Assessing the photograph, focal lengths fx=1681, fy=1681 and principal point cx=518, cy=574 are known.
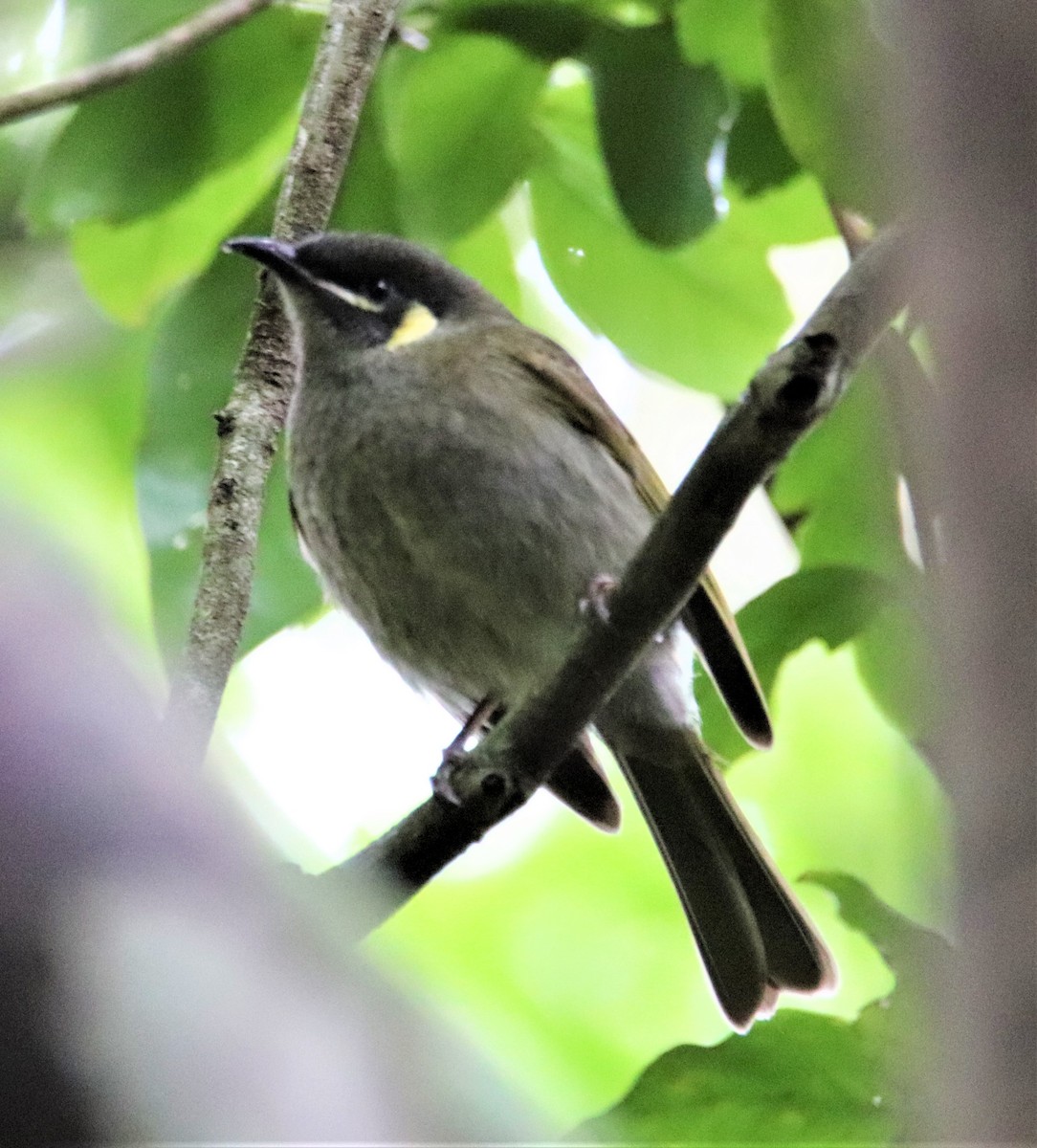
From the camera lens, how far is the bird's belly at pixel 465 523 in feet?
10.3

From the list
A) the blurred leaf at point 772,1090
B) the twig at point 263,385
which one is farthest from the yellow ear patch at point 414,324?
the blurred leaf at point 772,1090

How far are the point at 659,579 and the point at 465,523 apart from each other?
105cm

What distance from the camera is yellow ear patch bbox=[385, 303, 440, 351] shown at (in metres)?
3.51

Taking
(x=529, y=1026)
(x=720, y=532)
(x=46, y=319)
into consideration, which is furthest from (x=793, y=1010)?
(x=46, y=319)

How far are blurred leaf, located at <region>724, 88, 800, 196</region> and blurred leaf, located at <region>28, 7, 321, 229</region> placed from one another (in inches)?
31.9

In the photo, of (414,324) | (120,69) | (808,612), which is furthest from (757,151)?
(120,69)

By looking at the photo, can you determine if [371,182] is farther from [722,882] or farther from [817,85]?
[722,882]

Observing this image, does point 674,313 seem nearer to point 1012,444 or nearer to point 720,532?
point 720,532

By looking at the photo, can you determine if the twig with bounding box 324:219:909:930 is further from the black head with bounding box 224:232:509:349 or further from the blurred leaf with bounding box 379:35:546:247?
the black head with bounding box 224:232:509:349

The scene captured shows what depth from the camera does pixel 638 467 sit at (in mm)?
3398

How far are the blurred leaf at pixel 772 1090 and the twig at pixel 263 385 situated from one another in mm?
868

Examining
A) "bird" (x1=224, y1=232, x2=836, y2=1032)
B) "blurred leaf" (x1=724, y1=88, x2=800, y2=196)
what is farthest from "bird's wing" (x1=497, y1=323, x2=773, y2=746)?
"blurred leaf" (x1=724, y1=88, x2=800, y2=196)

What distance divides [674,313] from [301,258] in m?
0.72

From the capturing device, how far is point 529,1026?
11.5 feet
